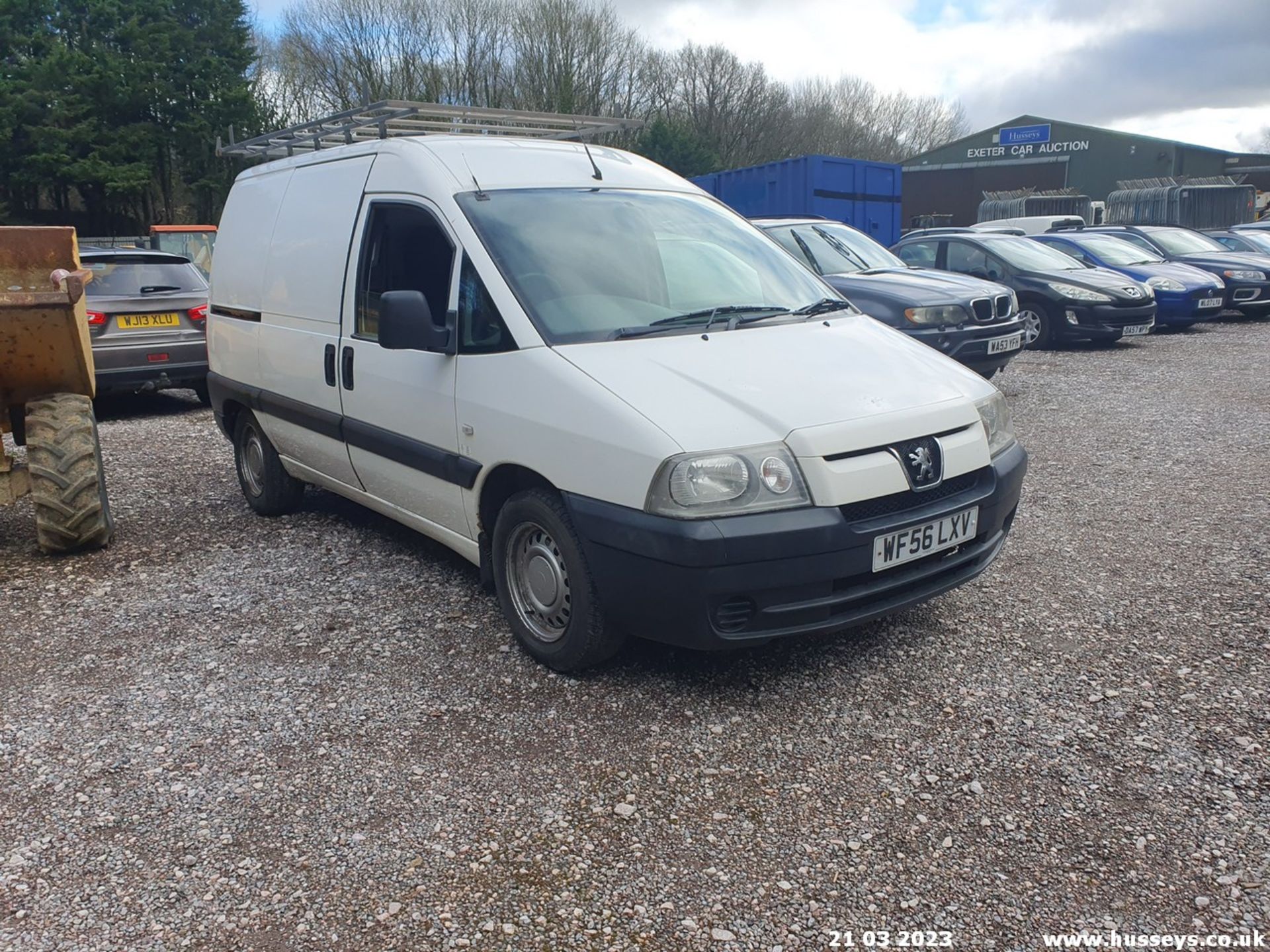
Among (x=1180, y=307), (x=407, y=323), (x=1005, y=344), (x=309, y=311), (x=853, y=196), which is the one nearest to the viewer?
(x=407, y=323)

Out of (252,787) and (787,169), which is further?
(787,169)

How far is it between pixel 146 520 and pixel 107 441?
2898 millimetres

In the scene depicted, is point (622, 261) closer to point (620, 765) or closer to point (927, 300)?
point (620, 765)

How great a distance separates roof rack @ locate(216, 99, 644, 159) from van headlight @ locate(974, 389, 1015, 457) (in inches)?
110

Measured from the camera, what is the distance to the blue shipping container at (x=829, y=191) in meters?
16.6

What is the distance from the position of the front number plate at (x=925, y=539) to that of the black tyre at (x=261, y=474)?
3.69 m

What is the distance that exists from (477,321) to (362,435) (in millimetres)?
1091

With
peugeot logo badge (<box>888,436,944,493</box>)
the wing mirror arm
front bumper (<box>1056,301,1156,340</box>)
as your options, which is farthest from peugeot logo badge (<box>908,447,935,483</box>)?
front bumper (<box>1056,301,1156,340</box>)

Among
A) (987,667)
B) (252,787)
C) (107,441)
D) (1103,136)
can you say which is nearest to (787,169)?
(107,441)

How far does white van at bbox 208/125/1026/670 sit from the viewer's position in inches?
125

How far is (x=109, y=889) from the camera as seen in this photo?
261 cm

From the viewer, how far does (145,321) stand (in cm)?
891

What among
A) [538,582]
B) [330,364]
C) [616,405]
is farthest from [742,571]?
[330,364]

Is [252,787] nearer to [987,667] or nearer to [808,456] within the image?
[808,456]
